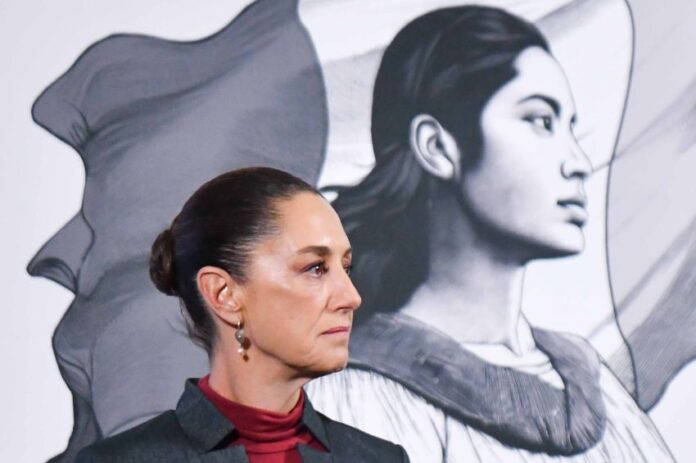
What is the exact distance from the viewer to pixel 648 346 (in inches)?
93.0

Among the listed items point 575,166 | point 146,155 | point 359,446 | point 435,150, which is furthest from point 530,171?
point 359,446

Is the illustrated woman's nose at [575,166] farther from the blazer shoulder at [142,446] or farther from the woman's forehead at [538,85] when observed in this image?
the blazer shoulder at [142,446]

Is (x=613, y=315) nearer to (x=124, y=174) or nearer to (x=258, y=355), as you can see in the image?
(x=124, y=174)

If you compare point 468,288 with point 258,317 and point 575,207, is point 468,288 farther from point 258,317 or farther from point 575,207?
point 258,317

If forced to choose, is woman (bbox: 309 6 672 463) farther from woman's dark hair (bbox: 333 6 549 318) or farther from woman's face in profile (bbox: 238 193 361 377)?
woman's face in profile (bbox: 238 193 361 377)

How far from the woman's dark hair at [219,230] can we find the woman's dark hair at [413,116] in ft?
3.36

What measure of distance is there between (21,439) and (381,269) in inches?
29.1

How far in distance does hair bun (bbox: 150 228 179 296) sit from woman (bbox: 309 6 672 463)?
0.99 m

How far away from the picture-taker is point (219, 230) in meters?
1.24

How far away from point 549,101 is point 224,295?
132 centimetres

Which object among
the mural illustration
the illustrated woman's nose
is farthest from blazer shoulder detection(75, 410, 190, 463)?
the illustrated woman's nose

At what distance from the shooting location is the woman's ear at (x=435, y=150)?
235 centimetres

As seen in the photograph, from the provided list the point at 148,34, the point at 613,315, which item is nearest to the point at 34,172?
the point at 148,34

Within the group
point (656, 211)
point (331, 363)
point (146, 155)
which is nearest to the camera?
point (331, 363)
